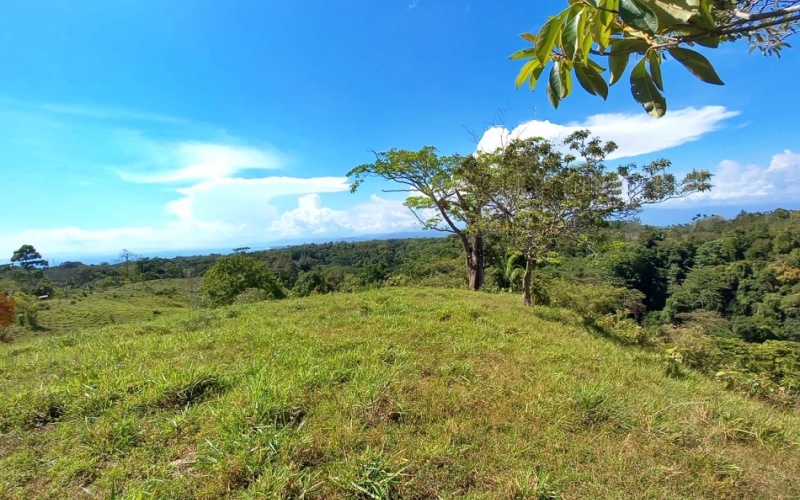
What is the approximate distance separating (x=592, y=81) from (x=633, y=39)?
133 millimetres

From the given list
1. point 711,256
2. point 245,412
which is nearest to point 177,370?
point 245,412

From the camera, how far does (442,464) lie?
7.98 feet

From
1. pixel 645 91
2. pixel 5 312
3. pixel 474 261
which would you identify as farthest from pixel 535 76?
pixel 5 312

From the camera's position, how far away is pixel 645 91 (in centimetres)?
102

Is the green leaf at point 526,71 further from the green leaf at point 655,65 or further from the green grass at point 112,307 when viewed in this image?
the green grass at point 112,307

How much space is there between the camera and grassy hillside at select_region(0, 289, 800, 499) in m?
2.25

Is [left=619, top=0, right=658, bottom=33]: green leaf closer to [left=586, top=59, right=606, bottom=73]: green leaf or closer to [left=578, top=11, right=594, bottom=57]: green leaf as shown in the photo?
[left=578, top=11, right=594, bottom=57]: green leaf

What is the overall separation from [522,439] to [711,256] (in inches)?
2311

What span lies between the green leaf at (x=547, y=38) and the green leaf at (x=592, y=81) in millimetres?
204

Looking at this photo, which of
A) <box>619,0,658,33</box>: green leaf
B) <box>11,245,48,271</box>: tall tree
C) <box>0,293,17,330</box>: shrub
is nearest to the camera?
<box>619,0,658,33</box>: green leaf

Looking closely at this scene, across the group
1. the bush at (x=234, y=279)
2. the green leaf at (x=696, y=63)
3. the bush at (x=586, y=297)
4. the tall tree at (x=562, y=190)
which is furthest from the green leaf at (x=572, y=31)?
the bush at (x=234, y=279)

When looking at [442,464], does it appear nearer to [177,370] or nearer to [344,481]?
[344,481]

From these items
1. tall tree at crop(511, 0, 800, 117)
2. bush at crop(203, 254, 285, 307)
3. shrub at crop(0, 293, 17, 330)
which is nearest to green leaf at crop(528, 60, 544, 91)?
tall tree at crop(511, 0, 800, 117)

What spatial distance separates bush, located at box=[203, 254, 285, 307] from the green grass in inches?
234
